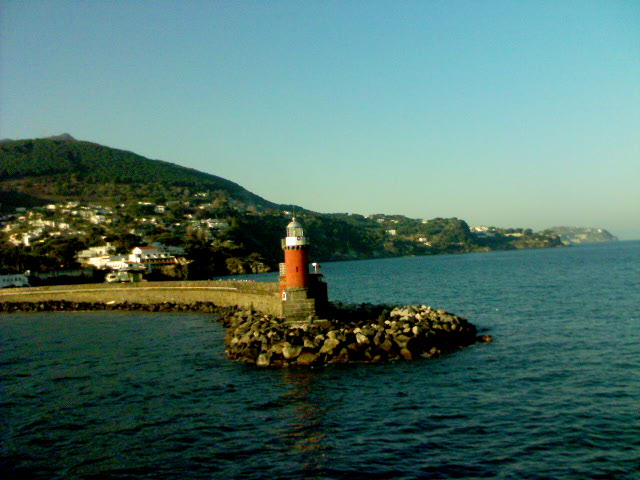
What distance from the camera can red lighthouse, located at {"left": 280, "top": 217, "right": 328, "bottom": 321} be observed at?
27484 mm

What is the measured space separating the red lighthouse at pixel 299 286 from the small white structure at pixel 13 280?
51818 mm

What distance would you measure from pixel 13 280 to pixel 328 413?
64.1 meters

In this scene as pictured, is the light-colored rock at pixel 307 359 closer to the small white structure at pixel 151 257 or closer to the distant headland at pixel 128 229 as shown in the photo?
the distant headland at pixel 128 229

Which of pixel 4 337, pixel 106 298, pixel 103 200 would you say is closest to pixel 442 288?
pixel 106 298

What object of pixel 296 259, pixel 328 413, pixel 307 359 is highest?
pixel 296 259

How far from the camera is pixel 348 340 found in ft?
75.3

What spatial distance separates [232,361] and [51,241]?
90.0 metres

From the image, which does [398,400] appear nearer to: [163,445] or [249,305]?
[163,445]

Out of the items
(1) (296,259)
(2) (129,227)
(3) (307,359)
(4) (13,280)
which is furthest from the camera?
(2) (129,227)

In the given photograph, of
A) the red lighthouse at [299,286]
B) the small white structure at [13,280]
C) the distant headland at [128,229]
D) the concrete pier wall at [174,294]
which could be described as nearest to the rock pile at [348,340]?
the red lighthouse at [299,286]

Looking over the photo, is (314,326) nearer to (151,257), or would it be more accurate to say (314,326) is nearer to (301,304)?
(301,304)

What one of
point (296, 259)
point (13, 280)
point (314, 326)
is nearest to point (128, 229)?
point (13, 280)

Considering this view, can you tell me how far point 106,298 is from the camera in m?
50.7

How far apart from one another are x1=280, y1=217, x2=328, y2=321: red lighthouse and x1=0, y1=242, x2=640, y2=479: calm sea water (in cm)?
426
